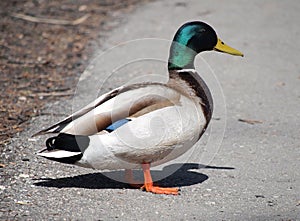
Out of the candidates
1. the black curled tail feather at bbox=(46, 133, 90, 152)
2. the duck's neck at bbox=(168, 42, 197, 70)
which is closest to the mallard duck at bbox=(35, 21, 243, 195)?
the black curled tail feather at bbox=(46, 133, 90, 152)

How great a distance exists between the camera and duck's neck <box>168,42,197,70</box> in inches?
172

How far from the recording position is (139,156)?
159 inches

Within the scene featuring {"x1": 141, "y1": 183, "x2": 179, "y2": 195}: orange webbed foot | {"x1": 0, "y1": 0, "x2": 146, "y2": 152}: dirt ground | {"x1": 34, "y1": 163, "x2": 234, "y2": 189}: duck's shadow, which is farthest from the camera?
{"x1": 0, "y1": 0, "x2": 146, "y2": 152}: dirt ground

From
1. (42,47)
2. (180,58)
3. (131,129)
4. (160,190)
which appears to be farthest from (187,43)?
(42,47)

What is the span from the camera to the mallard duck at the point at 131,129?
3.94 metres

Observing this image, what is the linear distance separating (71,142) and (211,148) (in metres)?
1.52

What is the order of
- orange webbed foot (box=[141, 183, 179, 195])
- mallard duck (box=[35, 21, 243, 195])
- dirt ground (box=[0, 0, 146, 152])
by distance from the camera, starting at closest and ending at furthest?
mallard duck (box=[35, 21, 243, 195])
orange webbed foot (box=[141, 183, 179, 195])
dirt ground (box=[0, 0, 146, 152])

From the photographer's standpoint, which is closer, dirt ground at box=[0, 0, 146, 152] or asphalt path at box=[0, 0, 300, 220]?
asphalt path at box=[0, 0, 300, 220]

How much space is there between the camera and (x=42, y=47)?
7.96m

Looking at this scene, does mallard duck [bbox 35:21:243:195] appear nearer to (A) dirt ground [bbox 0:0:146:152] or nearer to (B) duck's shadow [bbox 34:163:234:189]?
(B) duck's shadow [bbox 34:163:234:189]

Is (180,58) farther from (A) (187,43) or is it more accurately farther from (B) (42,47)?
(B) (42,47)

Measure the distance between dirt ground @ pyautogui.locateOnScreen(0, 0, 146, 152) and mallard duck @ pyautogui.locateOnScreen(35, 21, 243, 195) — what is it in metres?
1.22

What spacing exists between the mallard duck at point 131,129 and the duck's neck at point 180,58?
246 millimetres

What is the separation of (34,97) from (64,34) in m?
2.37
